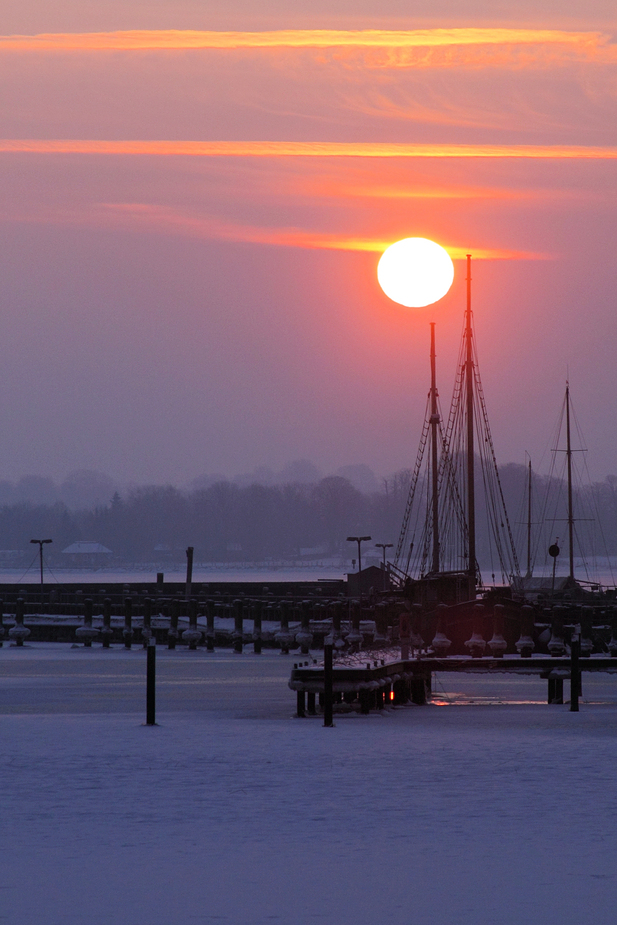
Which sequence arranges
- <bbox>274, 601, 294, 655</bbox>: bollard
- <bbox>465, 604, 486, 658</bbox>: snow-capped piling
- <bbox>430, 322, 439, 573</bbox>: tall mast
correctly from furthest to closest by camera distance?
<bbox>430, 322, 439, 573</bbox>: tall mast
<bbox>274, 601, 294, 655</bbox>: bollard
<bbox>465, 604, 486, 658</bbox>: snow-capped piling

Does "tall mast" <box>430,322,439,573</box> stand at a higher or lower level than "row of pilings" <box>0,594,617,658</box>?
higher

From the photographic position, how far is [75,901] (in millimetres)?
10250

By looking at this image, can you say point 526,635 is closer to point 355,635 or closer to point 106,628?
point 355,635

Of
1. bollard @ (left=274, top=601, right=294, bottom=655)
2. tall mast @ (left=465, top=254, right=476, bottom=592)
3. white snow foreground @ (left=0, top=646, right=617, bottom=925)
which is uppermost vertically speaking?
tall mast @ (left=465, top=254, right=476, bottom=592)

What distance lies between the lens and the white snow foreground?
403 inches

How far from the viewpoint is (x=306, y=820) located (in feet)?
44.3

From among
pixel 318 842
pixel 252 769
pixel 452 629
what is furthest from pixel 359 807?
pixel 452 629

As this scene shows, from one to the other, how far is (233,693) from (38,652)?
67.7 ft

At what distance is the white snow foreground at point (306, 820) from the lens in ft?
33.6

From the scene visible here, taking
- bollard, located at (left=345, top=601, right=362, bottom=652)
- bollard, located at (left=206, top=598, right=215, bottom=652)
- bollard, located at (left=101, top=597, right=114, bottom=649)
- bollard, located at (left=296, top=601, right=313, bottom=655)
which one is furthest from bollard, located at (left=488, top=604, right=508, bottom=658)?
bollard, located at (left=101, top=597, right=114, bottom=649)

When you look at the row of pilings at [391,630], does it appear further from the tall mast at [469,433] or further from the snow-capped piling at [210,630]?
the tall mast at [469,433]

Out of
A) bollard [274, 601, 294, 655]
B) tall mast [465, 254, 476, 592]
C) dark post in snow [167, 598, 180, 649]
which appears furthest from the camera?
tall mast [465, 254, 476, 592]

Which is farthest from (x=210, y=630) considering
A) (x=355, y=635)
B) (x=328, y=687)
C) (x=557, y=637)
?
(x=328, y=687)

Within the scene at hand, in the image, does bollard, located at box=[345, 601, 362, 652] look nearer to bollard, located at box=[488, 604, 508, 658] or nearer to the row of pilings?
the row of pilings
